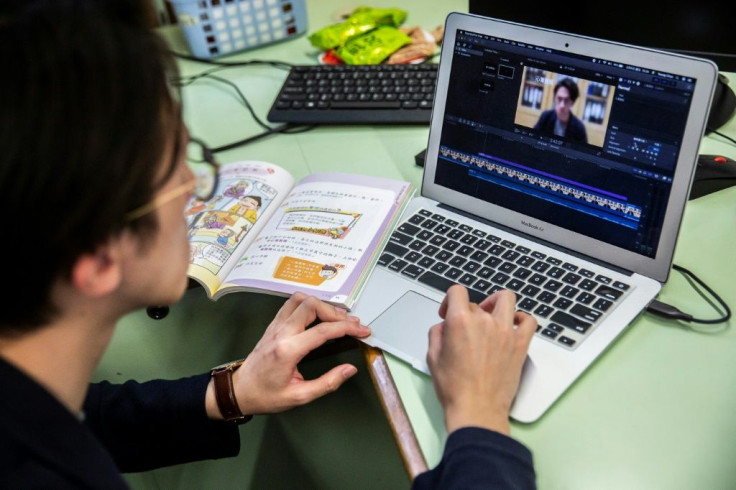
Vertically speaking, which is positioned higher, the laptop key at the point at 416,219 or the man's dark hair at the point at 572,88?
the man's dark hair at the point at 572,88

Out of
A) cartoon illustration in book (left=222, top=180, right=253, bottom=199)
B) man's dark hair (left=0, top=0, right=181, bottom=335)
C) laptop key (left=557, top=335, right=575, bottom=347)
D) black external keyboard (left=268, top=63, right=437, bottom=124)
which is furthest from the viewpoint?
black external keyboard (left=268, top=63, right=437, bottom=124)

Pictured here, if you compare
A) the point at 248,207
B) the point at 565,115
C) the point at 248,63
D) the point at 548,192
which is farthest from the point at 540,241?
the point at 248,63

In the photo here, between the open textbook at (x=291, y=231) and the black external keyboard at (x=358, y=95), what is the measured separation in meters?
0.20

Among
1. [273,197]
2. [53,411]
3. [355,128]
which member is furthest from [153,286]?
[355,128]

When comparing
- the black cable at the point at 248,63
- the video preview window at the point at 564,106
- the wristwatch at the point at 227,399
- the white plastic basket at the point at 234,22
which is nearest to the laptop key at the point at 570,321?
the video preview window at the point at 564,106

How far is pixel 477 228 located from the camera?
0.93 metres

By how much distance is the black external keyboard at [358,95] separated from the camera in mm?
1248

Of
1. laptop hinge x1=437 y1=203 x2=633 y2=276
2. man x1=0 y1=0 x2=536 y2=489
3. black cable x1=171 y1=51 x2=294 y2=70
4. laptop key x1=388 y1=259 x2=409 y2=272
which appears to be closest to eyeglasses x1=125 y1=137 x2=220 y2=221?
man x1=0 y1=0 x2=536 y2=489

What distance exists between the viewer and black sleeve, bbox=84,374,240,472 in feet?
2.79

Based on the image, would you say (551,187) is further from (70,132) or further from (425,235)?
(70,132)

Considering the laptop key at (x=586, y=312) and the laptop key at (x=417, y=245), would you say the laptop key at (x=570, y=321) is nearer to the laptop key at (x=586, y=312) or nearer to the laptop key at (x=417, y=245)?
the laptop key at (x=586, y=312)

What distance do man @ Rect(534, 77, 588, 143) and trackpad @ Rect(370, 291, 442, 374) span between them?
26 centimetres

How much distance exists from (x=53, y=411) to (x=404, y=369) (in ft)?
1.18

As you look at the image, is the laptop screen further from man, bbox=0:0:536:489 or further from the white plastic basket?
the white plastic basket
